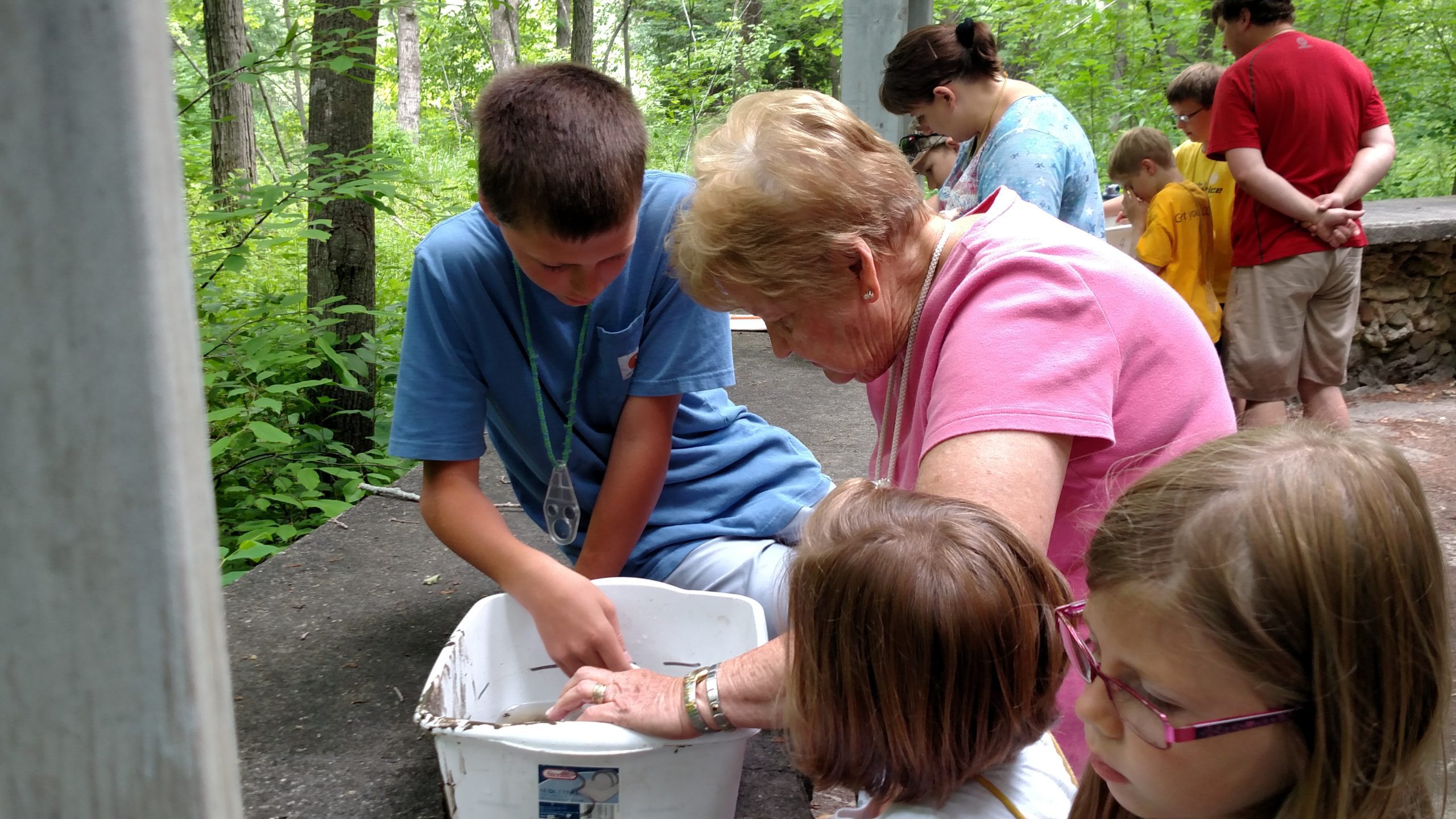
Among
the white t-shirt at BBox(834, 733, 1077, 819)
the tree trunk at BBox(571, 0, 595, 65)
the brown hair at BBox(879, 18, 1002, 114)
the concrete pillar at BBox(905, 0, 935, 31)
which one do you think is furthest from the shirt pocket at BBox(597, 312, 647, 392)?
the tree trunk at BBox(571, 0, 595, 65)

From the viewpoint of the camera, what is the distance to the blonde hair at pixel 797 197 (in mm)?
1365

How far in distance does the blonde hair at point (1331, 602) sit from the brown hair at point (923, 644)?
0.25 metres

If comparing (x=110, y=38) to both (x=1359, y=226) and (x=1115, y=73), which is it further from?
(x=1115, y=73)

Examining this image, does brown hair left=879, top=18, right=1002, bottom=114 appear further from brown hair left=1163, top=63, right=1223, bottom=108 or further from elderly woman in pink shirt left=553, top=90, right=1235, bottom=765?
elderly woman in pink shirt left=553, top=90, right=1235, bottom=765

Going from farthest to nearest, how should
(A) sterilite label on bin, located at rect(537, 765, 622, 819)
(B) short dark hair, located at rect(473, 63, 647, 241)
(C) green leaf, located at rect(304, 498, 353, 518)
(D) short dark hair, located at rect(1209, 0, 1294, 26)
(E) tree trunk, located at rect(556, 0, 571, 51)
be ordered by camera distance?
(E) tree trunk, located at rect(556, 0, 571, 51)
(D) short dark hair, located at rect(1209, 0, 1294, 26)
(C) green leaf, located at rect(304, 498, 353, 518)
(B) short dark hair, located at rect(473, 63, 647, 241)
(A) sterilite label on bin, located at rect(537, 765, 622, 819)

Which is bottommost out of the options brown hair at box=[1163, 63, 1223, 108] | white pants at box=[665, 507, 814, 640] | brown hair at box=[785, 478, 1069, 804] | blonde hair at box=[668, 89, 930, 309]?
white pants at box=[665, 507, 814, 640]

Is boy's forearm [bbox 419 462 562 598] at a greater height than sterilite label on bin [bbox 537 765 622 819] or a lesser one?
greater

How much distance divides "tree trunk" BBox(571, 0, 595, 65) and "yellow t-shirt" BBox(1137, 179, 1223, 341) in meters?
5.29

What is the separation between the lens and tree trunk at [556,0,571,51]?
613 inches

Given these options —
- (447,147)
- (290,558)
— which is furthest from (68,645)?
(447,147)

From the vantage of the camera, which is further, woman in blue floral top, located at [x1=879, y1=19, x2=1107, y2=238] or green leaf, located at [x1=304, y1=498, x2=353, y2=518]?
green leaf, located at [x1=304, y1=498, x2=353, y2=518]

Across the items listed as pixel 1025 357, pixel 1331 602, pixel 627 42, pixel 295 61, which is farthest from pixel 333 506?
pixel 627 42

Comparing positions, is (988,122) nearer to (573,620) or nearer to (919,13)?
(919,13)

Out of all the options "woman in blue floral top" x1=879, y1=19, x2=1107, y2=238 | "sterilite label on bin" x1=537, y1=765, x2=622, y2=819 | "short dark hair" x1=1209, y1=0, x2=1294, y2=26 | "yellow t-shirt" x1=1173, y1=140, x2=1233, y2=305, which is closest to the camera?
"sterilite label on bin" x1=537, y1=765, x2=622, y2=819
